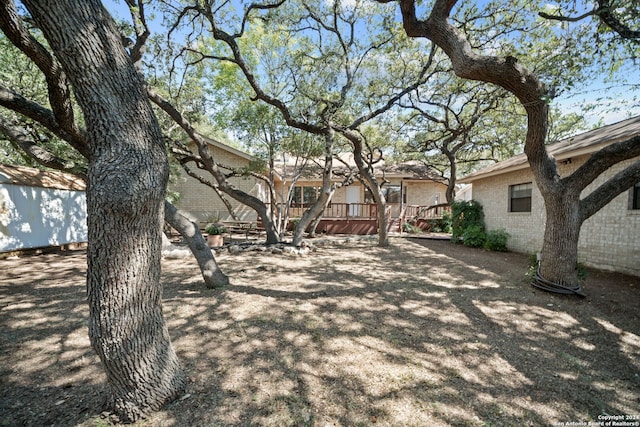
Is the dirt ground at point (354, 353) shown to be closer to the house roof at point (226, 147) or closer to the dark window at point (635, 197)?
the dark window at point (635, 197)

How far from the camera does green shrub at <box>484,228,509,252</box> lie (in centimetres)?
962

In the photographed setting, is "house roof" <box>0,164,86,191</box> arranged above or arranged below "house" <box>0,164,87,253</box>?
above

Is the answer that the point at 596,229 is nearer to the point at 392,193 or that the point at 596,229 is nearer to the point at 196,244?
the point at 196,244

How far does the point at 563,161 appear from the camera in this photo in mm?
7406

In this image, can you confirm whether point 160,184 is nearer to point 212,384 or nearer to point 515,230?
point 212,384

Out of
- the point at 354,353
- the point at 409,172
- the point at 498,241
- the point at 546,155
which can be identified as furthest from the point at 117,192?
the point at 409,172

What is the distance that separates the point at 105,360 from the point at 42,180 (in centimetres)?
988

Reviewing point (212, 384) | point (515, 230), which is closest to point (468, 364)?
point (212, 384)

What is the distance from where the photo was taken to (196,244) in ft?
15.4

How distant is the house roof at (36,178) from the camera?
744 centimetres

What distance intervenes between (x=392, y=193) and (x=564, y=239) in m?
13.7

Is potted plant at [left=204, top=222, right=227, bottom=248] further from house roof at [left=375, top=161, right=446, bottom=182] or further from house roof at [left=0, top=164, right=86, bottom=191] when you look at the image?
house roof at [left=375, top=161, right=446, bottom=182]

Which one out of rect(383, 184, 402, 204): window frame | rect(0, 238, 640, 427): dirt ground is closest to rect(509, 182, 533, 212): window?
rect(0, 238, 640, 427): dirt ground

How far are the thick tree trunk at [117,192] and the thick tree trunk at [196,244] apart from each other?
2.73m
